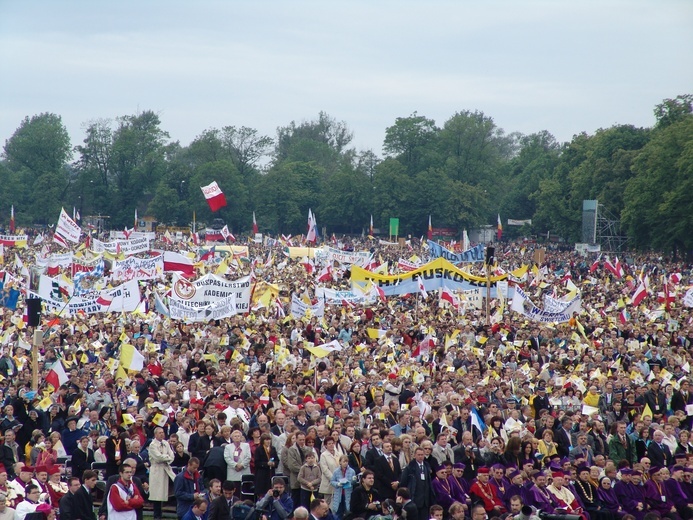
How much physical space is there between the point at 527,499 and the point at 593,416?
4.74m

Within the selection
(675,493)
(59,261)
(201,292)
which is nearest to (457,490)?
(675,493)

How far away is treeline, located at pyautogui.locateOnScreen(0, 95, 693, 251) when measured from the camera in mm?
93875

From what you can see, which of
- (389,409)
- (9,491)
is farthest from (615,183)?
(9,491)

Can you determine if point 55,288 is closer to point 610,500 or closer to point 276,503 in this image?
point 276,503

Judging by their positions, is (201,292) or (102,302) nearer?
(102,302)

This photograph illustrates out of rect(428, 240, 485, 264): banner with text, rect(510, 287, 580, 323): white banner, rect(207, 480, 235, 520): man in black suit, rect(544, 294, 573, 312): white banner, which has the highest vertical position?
rect(428, 240, 485, 264): banner with text

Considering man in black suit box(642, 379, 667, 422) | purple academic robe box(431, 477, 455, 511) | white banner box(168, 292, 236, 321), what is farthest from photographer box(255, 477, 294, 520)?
white banner box(168, 292, 236, 321)

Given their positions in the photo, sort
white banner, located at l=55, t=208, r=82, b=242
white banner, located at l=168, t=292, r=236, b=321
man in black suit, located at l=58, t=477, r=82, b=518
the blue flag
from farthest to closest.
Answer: white banner, located at l=55, t=208, r=82, b=242 < the blue flag < white banner, located at l=168, t=292, r=236, b=321 < man in black suit, located at l=58, t=477, r=82, b=518

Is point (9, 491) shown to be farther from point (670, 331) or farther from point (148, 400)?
point (670, 331)

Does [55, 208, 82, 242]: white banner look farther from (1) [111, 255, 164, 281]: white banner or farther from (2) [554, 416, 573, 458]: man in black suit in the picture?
(2) [554, 416, 573, 458]: man in black suit

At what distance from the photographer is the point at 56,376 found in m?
17.4

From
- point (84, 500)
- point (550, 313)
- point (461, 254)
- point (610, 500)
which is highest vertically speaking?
point (461, 254)

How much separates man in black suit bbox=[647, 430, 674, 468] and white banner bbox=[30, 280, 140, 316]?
12.7m

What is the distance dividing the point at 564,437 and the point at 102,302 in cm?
1211
